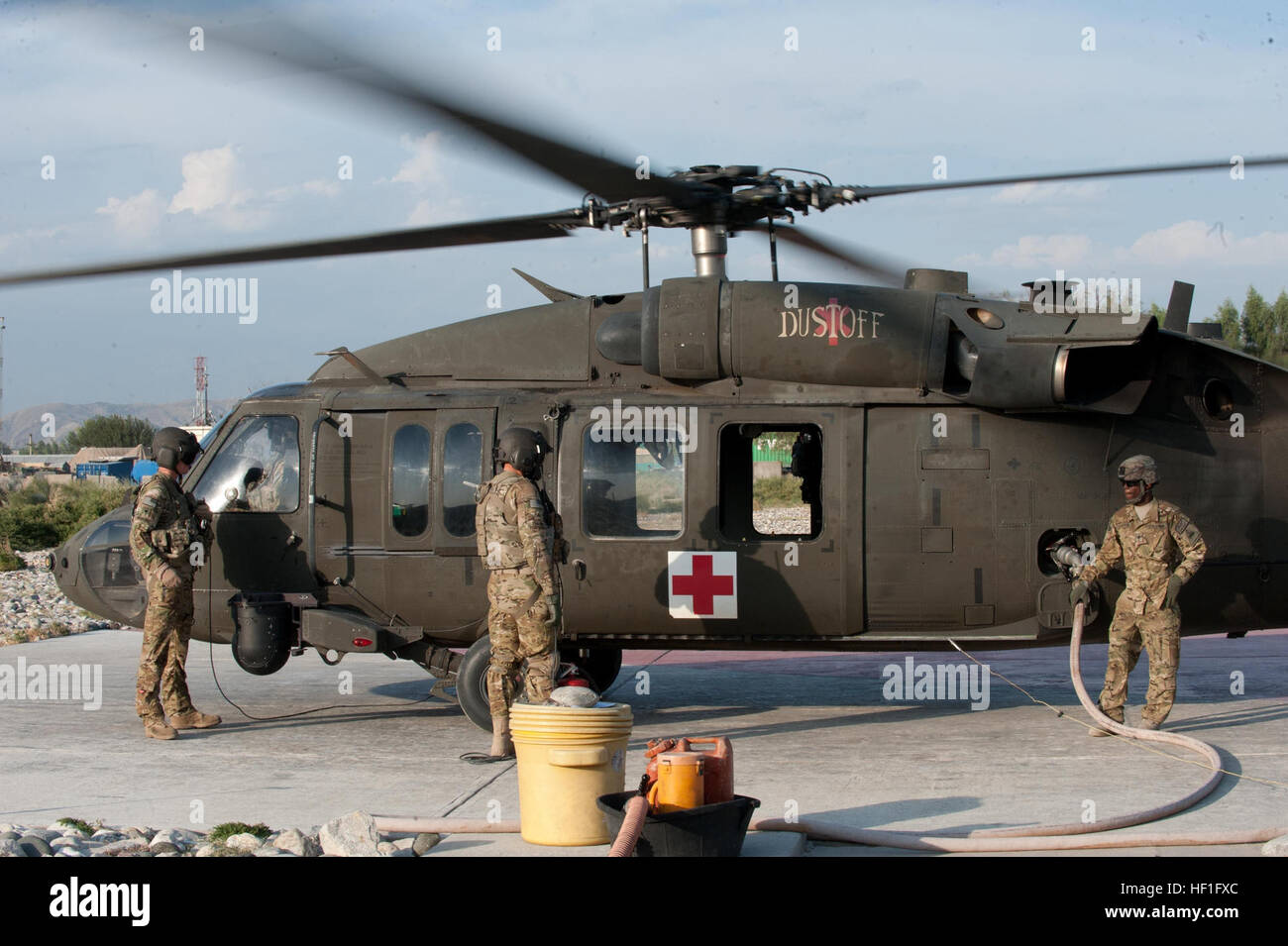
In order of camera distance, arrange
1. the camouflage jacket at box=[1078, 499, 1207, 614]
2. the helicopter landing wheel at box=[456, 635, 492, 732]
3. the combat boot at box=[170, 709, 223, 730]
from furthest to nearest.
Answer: the combat boot at box=[170, 709, 223, 730] → the helicopter landing wheel at box=[456, 635, 492, 732] → the camouflage jacket at box=[1078, 499, 1207, 614]

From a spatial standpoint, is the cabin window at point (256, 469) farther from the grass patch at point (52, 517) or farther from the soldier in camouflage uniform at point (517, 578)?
the grass patch at point (52, 517)

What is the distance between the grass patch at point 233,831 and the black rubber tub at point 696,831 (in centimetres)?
165

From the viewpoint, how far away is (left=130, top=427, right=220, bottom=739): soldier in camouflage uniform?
324 inches

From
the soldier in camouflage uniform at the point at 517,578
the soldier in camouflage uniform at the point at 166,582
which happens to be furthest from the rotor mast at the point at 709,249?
the soldier in camouflage uniform at the point at 166,582

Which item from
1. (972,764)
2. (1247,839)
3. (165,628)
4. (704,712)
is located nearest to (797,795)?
(972,764)

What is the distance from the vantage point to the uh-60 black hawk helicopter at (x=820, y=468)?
8.05m

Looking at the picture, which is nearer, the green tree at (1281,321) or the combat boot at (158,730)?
the combat boot at (158,730)

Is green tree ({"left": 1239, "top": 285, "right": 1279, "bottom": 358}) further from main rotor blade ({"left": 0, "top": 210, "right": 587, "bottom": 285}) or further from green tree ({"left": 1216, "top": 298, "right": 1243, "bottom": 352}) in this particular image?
main rotor blade ({"left": 0, "top": 210, "right": 587, "bottom": 285})

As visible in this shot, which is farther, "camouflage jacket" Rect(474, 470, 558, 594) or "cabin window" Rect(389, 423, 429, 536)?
"cabin window" Rect(389, 423, 429, 536)

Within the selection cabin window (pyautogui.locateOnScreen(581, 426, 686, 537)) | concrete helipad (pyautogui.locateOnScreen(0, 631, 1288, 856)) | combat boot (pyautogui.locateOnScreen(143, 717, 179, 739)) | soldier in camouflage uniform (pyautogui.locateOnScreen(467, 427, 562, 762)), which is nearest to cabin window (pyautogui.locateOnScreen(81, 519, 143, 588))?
concrete helipad (pyautogui.locateOnScreen(0, 631, 1288, 856))

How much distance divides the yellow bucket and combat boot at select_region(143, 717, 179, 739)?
3699mm

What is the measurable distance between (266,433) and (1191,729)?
6.50 meters
